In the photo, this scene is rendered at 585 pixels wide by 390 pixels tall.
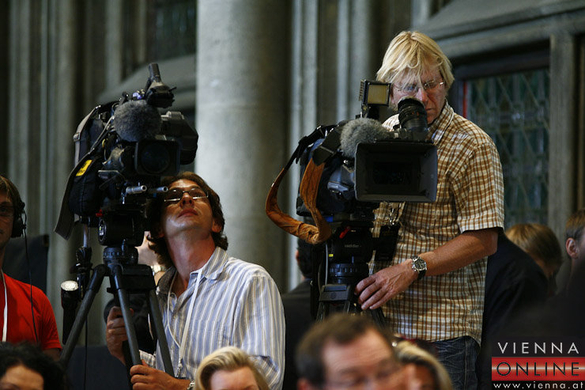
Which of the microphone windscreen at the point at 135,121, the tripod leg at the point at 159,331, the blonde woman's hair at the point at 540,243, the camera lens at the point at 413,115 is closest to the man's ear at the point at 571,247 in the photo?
the blonde woman's hair at the point at 540,243

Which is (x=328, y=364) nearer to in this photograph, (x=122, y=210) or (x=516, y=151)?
(x=122, y=210)

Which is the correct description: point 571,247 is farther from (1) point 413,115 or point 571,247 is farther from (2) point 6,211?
(2) point 6,211

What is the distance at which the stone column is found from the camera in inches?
229

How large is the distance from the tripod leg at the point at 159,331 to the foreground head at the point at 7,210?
2.14 feet

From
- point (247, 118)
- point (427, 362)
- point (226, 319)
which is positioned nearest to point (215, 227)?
point (226, 319)

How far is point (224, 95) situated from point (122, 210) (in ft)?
9.26

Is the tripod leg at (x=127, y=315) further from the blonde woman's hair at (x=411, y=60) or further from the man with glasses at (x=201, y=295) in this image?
the blonde woman's hair at (x=411, y=60)

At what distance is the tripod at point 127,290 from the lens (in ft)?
10.1

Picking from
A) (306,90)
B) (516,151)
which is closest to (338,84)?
(306,90)

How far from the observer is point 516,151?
17.7ft

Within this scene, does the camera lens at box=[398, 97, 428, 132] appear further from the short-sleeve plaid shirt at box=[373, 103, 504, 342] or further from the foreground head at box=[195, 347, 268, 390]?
the foreground head at box=[195, 347, 268, 390]

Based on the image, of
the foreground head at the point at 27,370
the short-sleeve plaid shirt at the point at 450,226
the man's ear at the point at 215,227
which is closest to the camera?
the foreground head at the point at 27,370

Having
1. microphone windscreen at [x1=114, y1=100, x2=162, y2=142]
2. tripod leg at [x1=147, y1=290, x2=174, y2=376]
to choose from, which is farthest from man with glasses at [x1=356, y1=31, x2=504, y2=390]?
microphone windscreen at [x1=114, y1=100, x2=162, y2=142]

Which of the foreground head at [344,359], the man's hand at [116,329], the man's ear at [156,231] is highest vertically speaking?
the man's ear at [156,231]
